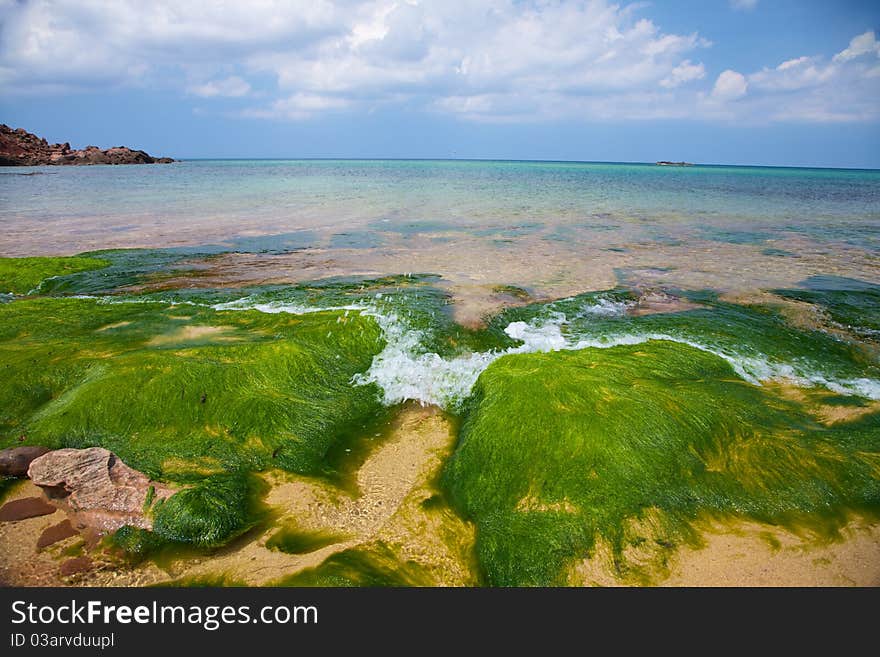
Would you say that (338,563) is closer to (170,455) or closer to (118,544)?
(118,544)

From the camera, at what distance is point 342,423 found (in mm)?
5391

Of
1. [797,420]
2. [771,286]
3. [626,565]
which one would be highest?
[771,286]

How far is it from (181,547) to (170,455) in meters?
1.33

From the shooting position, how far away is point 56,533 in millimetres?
3604

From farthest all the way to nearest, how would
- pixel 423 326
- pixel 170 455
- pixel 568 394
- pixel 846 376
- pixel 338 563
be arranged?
pixel 423 326 → pixel 846 376 → pixel 568 394 → pixel 170 455 → pixel 338 563

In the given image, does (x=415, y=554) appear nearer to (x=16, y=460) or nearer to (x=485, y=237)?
(x=16, y=460)

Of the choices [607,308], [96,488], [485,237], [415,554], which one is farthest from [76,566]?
[485,237]

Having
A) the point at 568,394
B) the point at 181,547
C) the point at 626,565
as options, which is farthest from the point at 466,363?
the point at 181,547

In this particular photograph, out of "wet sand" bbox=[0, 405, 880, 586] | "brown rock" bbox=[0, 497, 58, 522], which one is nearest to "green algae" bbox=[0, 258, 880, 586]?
"wet sand" bbox=[0, 405, 880, 586]

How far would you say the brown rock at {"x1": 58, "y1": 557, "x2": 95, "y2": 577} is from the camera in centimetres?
330

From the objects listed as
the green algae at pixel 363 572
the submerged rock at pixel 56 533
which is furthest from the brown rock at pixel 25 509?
the green algae at pixel 363 572

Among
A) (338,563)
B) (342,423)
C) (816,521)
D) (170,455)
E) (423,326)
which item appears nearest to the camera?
(338,563)

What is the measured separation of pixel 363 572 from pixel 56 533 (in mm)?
2483

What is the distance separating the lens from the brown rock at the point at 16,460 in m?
4.16
